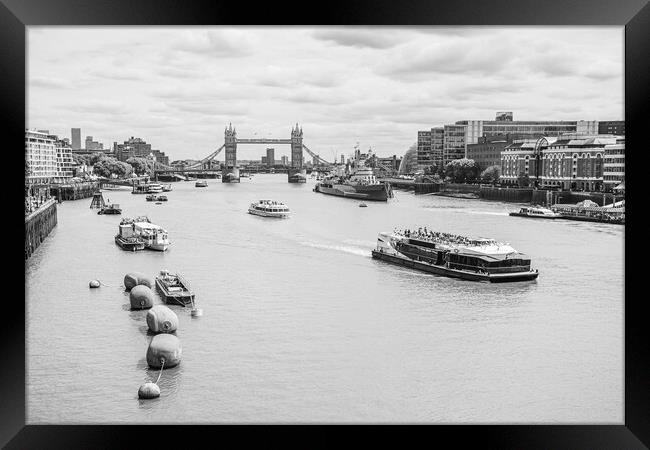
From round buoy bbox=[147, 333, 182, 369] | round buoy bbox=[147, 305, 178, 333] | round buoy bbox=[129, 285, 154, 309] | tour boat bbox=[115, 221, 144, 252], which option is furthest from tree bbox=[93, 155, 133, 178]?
round buoy bbox=[147, 333, 182, 369]

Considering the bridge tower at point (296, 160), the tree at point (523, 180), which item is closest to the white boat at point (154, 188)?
the bridge tower at point (296, 160)

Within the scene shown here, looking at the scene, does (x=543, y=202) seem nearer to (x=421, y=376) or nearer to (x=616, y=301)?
(x=616, y=301)

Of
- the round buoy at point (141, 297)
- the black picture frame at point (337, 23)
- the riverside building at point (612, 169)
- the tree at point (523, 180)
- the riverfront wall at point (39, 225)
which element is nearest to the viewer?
the black picture frame at point (337, 23)

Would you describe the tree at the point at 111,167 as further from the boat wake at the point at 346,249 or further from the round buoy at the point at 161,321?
the round buoy at the point at 161,321

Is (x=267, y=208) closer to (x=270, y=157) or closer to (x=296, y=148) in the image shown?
(x=270, y=157)

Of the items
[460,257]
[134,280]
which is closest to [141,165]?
[134,280]

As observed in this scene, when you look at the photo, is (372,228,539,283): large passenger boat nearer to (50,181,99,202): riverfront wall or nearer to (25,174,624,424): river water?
(25,174,624,424): river water

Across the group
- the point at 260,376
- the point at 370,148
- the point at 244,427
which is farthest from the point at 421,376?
the point at 370,148
